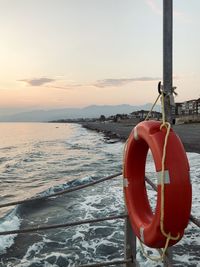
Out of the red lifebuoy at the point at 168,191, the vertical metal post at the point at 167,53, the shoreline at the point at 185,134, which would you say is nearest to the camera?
the red lifebuoy at the point at 168,191

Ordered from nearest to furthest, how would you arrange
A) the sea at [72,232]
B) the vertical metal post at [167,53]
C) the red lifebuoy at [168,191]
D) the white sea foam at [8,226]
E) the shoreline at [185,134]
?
the red lifebuoy at [168,191], the vertical metal post at [167,53], the sea at [72,232], the white sea foam at [8,226], the shoreline at [185,134]

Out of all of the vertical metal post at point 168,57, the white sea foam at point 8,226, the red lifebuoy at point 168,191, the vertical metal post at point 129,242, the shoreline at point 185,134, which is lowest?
the shoreline at point 185,134

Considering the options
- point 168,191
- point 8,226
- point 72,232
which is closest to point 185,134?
point 8,226

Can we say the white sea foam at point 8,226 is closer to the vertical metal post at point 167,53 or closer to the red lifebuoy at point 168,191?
the red lifebuoy at point 168,191

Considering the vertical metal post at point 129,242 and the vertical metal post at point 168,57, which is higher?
the vertical metal post at point 168,57

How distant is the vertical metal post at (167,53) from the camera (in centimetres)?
247

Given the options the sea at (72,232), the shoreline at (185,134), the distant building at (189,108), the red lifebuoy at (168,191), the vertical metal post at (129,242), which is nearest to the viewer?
the red lifebuoy at (168,191)

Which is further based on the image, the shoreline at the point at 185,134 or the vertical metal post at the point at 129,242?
the shoreline at the point at 185,134

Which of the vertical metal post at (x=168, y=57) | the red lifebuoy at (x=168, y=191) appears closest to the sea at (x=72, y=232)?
the red lifebuoy at (x=168, y=191)

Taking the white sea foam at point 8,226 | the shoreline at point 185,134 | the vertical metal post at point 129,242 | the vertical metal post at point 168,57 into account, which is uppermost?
the vertical metal post at point 168,57

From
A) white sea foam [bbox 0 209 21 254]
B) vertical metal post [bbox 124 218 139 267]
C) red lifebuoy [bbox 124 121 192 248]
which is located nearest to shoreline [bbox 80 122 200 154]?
white sea foam [bbox 0 209 21 254]

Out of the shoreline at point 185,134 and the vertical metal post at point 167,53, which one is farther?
the shoreline at point 185,134

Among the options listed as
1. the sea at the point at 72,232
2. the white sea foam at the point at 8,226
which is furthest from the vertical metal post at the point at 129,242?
the white sea foam at the point at 8,226

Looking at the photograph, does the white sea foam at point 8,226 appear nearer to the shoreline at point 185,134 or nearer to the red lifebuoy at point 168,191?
the red lifebuoy at point 168,191
